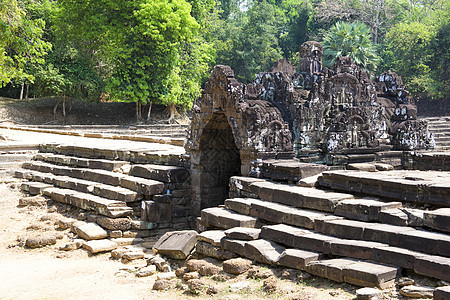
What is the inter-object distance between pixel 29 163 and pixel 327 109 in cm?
870

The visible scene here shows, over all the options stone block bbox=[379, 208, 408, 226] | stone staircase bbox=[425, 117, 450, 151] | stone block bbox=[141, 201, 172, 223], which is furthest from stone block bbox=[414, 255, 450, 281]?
stone staircase bbox=[425, 117, 450, 151]

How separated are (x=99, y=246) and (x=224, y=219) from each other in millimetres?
2513

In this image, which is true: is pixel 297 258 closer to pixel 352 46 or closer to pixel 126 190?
pixel 126 190

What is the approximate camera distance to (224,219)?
23.2 feet

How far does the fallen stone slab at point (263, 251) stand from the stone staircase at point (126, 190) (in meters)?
3.42

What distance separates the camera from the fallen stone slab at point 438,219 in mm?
4941

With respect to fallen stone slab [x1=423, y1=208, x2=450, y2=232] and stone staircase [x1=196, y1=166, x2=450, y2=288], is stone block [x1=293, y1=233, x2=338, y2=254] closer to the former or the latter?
stone staircase [x1=196, y1=166, x2=450, y2=288]

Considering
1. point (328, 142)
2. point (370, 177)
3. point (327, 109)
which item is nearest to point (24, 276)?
point (370, 177)

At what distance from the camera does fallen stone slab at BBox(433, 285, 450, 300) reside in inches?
158

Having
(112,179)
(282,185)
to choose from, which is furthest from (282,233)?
(112,179)

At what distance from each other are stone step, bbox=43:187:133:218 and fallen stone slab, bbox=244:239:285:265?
12.4 ft

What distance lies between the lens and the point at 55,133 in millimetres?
19812

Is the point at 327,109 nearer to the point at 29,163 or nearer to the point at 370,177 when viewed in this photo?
the point at 370,177

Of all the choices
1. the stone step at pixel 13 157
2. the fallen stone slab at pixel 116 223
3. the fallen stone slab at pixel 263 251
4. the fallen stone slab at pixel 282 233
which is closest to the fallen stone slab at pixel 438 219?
the fallen stone slab at pixel 282 233
